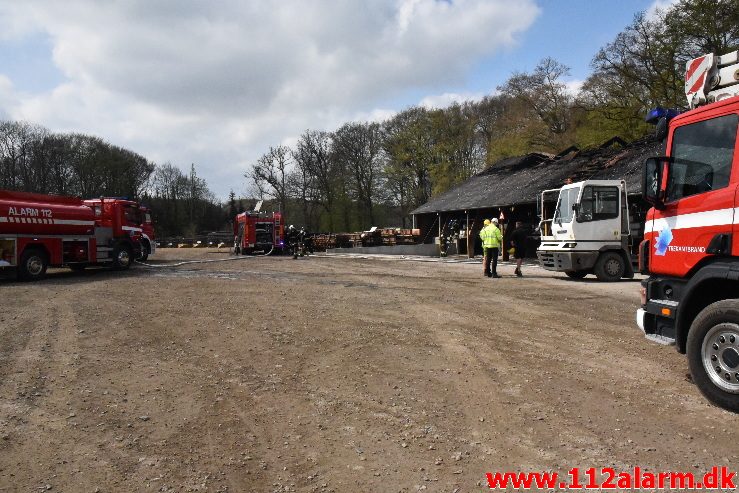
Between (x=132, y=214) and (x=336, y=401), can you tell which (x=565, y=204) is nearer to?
(x=336, y=401)

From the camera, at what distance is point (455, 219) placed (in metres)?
31.1

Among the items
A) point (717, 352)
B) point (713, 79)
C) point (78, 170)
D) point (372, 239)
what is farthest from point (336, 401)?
point (78, 170)

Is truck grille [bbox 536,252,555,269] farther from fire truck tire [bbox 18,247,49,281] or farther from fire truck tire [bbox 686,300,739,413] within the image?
fire truck tire [bbox 18,247,49,281]

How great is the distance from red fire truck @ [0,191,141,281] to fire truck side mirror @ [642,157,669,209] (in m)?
16.0

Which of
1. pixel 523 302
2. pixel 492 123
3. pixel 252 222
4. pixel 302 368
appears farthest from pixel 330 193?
pixel 302 368

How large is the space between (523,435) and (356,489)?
1.42 m

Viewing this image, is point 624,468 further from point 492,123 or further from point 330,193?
point 330,193

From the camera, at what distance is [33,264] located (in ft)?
49.5

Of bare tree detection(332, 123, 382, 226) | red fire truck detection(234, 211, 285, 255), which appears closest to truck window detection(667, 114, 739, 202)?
red fire truck detection(234, 211, 285, 255)

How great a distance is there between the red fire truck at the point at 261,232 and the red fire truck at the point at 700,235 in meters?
26.8

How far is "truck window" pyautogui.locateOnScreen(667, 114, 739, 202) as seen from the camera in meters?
4.46

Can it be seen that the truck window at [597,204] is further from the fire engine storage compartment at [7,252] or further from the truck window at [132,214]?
the truck window at [132,214]

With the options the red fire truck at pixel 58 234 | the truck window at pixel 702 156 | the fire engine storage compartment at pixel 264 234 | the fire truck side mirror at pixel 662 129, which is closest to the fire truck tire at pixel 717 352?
the truck window at pixel 702 156

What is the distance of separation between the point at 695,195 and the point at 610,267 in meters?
9.73
